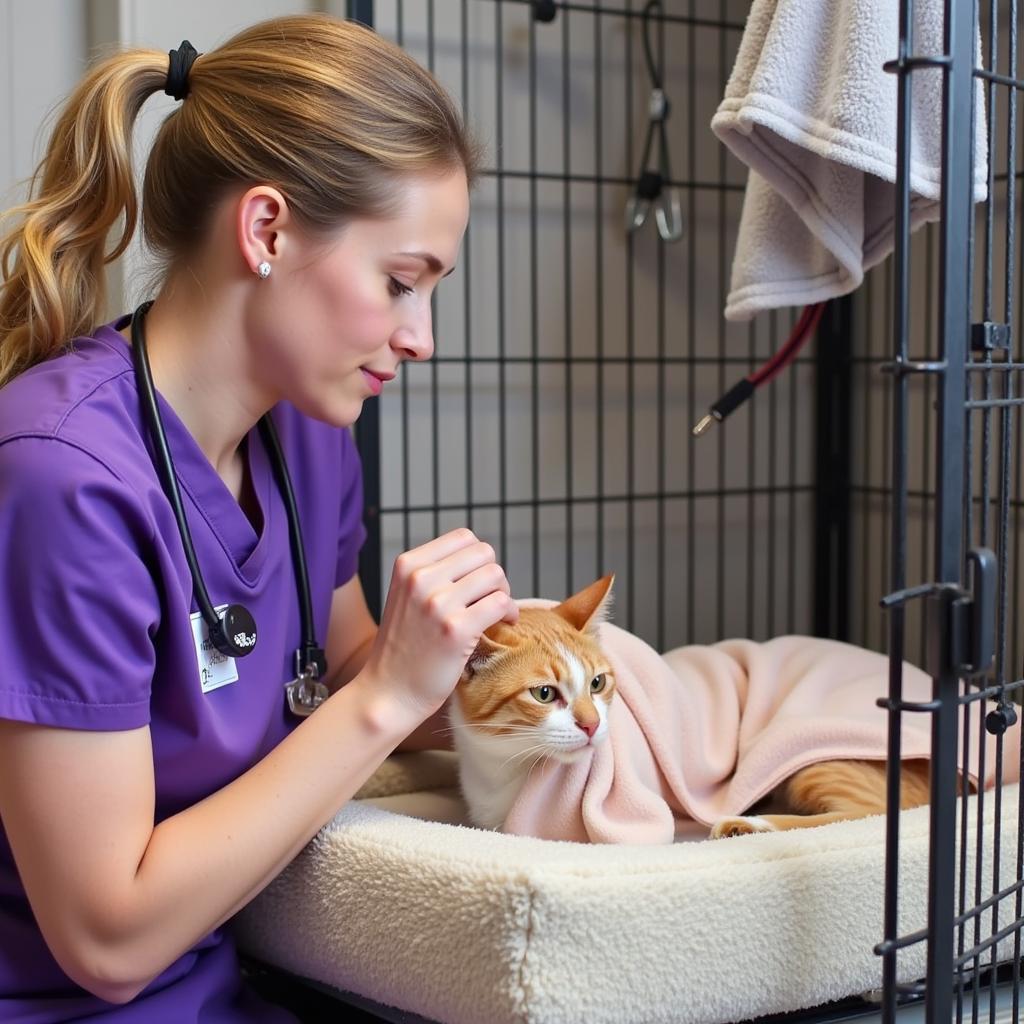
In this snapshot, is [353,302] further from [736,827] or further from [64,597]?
[736,827]

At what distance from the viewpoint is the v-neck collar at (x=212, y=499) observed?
106cm

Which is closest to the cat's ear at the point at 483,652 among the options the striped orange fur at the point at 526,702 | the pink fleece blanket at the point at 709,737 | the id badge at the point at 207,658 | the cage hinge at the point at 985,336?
the striped orange fur at the point at 526,702

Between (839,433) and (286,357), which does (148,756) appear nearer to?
(286,357)

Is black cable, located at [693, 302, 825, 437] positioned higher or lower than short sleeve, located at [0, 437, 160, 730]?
higher

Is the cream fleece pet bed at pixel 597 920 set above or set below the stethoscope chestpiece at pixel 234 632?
below

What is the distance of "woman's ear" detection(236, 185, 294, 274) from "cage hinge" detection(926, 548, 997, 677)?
0.56 meters

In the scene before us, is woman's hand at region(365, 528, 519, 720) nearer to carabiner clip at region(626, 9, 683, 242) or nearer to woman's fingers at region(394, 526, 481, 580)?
woman's fingers at region(394, 526, 481, 580)

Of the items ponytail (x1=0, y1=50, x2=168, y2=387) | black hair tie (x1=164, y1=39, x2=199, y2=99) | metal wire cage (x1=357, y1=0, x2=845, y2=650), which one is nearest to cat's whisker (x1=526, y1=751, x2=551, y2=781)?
ponytail (x1=0, y1=50, x2=168, y2=387)

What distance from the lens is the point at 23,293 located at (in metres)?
1.10

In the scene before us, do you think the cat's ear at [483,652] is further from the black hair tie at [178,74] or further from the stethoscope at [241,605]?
the black hair tie at [178,74]

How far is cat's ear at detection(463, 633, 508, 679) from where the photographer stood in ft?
3.79

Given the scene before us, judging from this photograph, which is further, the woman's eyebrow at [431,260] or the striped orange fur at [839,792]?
the striped orange fur at [839,792]

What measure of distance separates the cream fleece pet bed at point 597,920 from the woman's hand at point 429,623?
123mm

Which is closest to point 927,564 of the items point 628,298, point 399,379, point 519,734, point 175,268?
point 628,298
